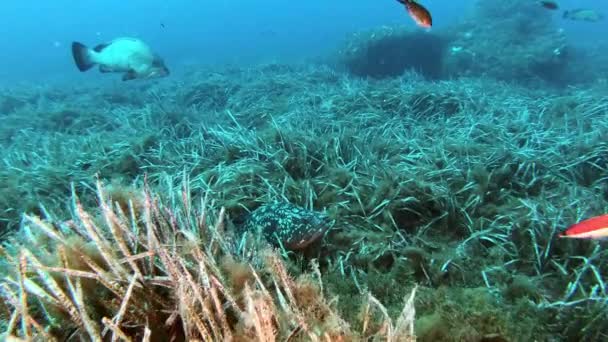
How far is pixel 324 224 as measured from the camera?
3439mm

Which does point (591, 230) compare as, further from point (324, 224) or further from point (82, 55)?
point (82, 55)

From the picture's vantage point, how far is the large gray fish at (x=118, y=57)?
7270 millimetres

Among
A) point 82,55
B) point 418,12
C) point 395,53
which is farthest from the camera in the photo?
point 395,53

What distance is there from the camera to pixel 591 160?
15.6 ft

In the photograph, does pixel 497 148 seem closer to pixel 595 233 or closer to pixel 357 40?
pixel 595 233

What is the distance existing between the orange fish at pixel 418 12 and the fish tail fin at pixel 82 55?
610 cm

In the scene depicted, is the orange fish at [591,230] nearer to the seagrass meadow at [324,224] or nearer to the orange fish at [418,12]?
the seagrass meadow at [324,224]

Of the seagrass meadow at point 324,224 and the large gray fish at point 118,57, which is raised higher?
the large gray fish at point 118,57

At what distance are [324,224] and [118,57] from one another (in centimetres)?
604

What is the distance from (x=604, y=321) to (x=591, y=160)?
3.13 m

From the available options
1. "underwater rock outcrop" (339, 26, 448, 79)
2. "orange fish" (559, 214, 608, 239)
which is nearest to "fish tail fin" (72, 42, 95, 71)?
"orange fish" (559, 214, 608, 239)

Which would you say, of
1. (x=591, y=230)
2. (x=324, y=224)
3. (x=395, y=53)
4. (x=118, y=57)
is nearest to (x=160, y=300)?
(x=324, y=224)

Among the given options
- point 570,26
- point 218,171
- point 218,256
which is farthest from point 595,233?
point 570,26

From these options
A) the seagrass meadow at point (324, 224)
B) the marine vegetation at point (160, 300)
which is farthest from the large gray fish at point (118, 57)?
the marine vegetation at point (160, 300)
